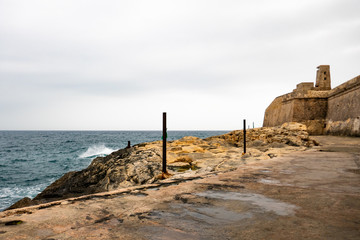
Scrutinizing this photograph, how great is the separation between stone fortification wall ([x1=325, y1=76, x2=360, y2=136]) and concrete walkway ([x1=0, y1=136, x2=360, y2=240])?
489 inches

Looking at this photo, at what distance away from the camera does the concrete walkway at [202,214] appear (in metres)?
1.66

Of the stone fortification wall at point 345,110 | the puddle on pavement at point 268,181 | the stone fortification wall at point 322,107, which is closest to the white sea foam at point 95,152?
the stone fortification wall at point 322,107

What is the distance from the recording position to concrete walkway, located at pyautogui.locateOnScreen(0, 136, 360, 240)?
1.66 meters

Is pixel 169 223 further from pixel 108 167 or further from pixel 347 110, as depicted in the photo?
pixel 347 110

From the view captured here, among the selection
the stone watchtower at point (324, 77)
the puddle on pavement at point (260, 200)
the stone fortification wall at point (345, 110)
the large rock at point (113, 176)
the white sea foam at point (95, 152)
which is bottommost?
the white sea foam at point (95, 152)

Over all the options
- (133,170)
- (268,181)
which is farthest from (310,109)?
(268,181)

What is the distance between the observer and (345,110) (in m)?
14.9

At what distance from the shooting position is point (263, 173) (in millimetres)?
4223

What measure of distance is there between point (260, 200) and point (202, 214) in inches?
29.4

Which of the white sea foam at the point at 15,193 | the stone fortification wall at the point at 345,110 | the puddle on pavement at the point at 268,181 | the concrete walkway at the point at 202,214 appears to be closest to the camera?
the concrete walkway at the point at 202,214

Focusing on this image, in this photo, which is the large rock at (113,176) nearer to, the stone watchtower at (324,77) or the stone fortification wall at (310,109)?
the stone fortification wall at (310,109)

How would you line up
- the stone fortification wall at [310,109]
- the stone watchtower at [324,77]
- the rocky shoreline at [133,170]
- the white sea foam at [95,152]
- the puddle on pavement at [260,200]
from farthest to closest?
the white sea foam at [95,152], the stone watchtower at [324,77], the stone fortification wall at [310,109], the rocky shoreline at [133,170], the puddle on pavement at [260,200]

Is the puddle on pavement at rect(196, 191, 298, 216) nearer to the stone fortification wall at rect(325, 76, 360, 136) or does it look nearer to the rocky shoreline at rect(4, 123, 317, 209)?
the rocky shoreline at rect(4, 123, 317, 209)

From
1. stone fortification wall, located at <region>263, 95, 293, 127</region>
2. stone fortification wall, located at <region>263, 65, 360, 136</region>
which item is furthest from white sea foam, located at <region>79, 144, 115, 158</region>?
stone fortification wall, located at <region>263, 65, 360, 136</region>
